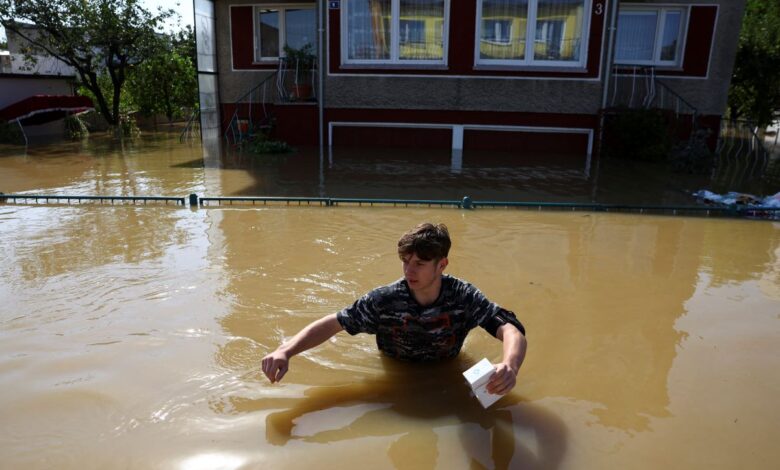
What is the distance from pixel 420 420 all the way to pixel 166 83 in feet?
65.2

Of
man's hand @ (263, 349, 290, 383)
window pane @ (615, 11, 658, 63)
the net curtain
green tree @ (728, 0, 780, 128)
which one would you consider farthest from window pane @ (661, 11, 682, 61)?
man's hand @ (263, 349, 290, 383)

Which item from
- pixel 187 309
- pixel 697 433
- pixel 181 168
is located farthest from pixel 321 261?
pixel 181 168

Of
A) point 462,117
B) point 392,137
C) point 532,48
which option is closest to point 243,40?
point 392,137

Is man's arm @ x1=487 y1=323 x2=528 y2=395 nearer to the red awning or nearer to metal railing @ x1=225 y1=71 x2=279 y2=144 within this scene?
metal railing @ x1=225 y1=71 x2=279 y2=144

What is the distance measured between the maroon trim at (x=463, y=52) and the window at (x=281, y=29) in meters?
2.12

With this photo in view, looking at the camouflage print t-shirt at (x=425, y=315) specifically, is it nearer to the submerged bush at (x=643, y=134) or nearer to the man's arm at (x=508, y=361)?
the man's arm at (x=508, y=361)

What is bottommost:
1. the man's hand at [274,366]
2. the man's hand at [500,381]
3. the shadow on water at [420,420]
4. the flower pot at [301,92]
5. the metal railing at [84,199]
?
the shadow on water at [420,420]

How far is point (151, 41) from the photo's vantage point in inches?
688

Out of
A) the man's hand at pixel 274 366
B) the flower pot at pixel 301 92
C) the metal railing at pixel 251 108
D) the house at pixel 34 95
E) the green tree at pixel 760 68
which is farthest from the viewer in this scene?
the house at pixel 34 95

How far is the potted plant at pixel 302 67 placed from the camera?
13727 mm

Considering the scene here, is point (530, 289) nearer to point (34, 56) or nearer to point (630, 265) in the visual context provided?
point (630, 265)

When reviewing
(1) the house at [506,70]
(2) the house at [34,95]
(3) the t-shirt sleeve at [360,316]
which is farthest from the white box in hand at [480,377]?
(2) the house at [34,95]

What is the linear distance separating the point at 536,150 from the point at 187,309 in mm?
10529

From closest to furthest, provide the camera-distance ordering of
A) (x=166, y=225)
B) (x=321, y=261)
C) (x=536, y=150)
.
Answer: (x=321, y=261)
(x=166, y=225)
(x=536, y=150)
